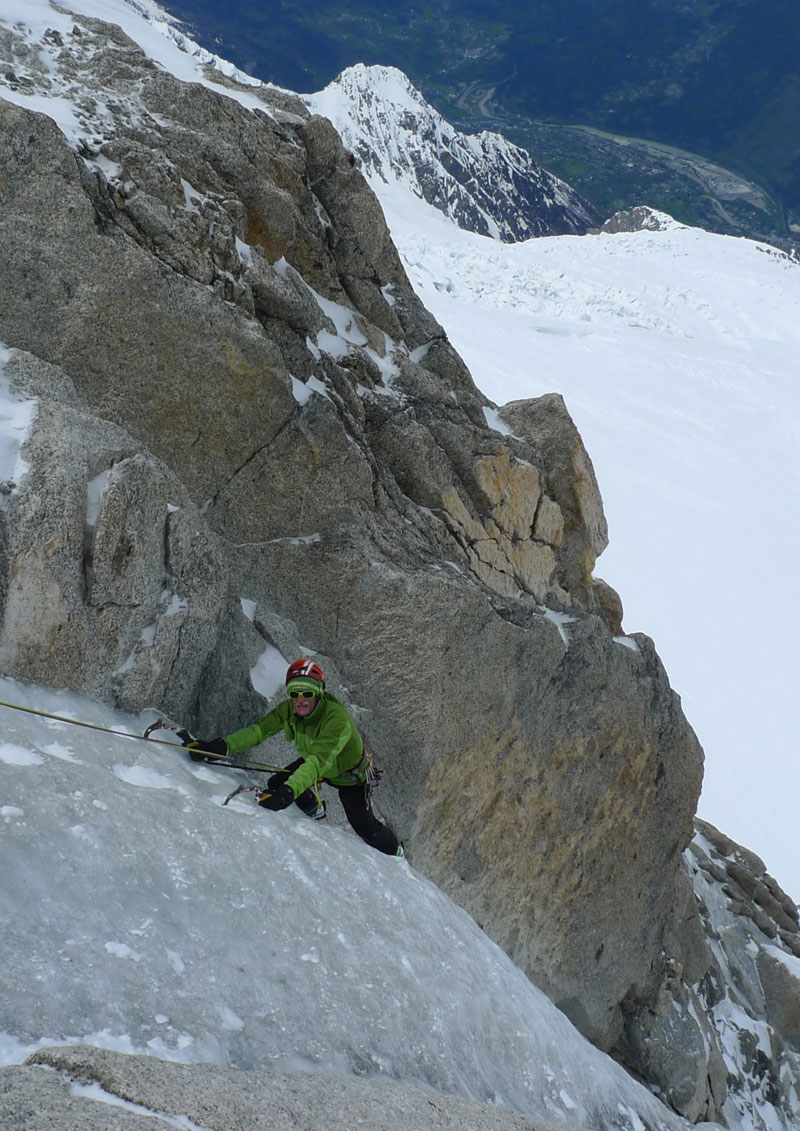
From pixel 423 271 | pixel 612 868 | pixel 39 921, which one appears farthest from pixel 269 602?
pixel 423 271

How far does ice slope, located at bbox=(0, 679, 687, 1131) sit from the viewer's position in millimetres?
3867

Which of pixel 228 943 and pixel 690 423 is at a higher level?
pixel 690 423

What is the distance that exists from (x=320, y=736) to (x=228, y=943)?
2009 mm

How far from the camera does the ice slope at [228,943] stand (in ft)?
12.7

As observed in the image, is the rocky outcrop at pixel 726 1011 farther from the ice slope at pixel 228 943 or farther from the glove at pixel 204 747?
the glove at pixel 204 747

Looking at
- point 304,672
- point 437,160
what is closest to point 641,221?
point 437,160

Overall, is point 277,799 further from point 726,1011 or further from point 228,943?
point 726,1011

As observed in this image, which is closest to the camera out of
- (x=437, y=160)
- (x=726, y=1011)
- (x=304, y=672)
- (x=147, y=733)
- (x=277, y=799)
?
(x=277, y=799)

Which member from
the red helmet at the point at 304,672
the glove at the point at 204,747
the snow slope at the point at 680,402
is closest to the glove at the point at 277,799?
the glove at the point at 204,747

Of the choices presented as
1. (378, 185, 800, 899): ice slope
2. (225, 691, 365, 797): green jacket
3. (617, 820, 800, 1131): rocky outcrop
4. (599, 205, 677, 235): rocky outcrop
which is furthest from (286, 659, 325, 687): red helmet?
(599, 205, 677, 235): rocky outcrop

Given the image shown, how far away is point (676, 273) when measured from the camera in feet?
210

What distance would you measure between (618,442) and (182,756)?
1657 inches

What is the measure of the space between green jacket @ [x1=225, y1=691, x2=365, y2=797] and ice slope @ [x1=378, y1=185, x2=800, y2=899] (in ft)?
65.7

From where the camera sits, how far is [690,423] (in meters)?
47.2
